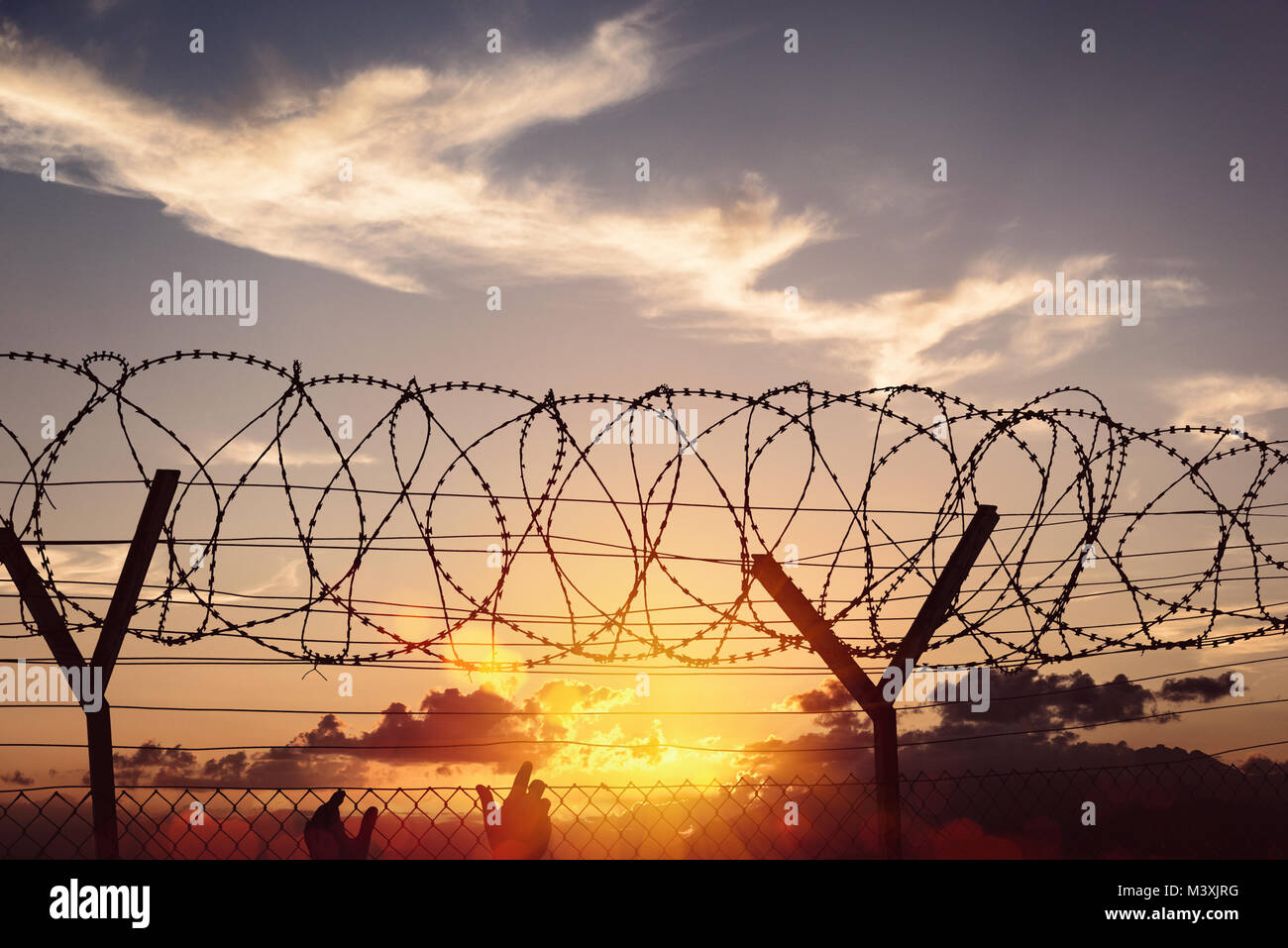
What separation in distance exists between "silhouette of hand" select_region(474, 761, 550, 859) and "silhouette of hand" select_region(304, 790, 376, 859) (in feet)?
1.98

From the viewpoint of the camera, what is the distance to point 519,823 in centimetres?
528

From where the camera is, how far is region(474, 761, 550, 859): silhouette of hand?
5.21 metres

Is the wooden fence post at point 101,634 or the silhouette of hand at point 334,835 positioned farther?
the silhouette of hand at point 334,835

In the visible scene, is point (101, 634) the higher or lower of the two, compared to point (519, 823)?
higher

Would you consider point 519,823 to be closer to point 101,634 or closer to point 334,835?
point 334,835

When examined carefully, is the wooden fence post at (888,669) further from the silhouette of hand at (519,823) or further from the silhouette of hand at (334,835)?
the silhouette of hand at (334,835)

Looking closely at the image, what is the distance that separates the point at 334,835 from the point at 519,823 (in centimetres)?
93

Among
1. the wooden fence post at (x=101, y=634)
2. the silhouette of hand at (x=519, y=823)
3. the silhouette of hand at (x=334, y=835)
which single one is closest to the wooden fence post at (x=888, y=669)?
the silhouette of hand at (x=519, y=823)

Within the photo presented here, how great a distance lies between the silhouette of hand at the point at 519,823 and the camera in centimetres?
521

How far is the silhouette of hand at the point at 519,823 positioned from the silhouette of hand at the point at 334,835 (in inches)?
23.8

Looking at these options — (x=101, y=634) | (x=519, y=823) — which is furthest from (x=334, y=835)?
(x=101, y=634)
